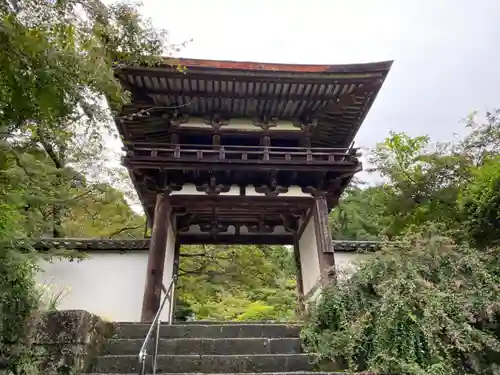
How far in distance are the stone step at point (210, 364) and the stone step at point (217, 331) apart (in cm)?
66

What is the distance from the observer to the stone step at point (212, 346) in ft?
15.0

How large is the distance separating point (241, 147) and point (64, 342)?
15.9 ft

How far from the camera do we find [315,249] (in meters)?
7.86

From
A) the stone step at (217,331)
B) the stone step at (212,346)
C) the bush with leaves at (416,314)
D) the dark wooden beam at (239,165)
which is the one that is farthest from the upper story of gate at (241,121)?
the stone step at (212,346)

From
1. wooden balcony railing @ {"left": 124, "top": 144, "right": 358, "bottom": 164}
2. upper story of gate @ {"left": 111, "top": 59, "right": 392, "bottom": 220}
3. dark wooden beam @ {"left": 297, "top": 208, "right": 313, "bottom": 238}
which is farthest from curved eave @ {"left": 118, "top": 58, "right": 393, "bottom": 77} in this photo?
dark wooden beam @ {"left": 297, "top": 208, "right": 313, "bottom": 238}

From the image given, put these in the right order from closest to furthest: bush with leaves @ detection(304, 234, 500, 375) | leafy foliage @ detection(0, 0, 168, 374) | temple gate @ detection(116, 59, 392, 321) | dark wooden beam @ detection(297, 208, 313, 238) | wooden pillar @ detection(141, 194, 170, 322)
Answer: leafy foliage @ detection(0, 0, 168, 374) → bush with leaves @ detection(304, 234, 500, 375) → wooden pillar @ detection(141, 194, 170, 322) → temple gate @ detection(116, 59, 392, 321) → dark wooden beam @ detection(297, 208, 313, 238)

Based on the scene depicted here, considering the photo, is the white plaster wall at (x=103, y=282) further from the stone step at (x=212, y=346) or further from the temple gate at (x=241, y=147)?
the stone step at (x=212, y=346)

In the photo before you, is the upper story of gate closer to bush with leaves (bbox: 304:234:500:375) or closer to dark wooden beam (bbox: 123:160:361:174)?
dark wooden beam (bbox: 123:160:361:174)

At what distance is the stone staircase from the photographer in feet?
13.8

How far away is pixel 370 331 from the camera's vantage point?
4.14 meters

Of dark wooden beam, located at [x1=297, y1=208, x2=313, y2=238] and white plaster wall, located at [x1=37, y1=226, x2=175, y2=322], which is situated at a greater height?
dark wooden beam, located at [x1=297, y1=208, x2=313, y2=238]

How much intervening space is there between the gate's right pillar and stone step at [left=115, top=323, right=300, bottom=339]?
1551mm

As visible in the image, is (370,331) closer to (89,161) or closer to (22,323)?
(22,323)

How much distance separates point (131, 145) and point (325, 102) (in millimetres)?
Answer: 4196
